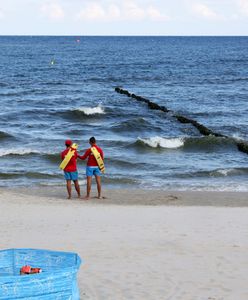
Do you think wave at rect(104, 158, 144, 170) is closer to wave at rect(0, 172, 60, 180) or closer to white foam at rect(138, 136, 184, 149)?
wave at rect(0, 172, 60, 180)

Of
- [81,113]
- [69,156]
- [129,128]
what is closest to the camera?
[69,156]

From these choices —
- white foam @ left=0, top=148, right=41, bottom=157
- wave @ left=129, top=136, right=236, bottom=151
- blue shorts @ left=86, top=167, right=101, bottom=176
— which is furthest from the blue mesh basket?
wave @ left=129, top=136, right=236, bottom=151

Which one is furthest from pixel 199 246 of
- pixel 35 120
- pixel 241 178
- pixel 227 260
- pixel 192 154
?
pixel 35 120

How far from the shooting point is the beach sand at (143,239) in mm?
9672

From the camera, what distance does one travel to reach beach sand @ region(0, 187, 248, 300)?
9672 mm

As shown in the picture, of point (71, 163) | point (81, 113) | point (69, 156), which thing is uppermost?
point (69, 156)

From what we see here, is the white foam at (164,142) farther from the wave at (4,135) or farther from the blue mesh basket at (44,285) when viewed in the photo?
the blue mesh basket at (44,285)

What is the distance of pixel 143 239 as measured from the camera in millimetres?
12062

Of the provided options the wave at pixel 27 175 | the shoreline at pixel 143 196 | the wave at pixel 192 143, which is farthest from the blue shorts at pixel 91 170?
the wave at pixel 192 143

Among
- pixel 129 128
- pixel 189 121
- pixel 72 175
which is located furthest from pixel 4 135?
pixel 72 175

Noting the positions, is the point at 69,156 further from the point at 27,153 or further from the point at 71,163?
the point at 27,153

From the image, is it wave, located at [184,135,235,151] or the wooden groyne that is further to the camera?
wave, located at [184,135,235,151]

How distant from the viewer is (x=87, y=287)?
9.59 metres

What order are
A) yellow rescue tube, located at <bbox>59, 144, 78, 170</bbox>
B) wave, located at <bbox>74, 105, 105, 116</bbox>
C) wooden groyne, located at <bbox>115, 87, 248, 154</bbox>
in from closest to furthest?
yellow rescue tube, located at <bbox>59, 144, 78, 170</bbox>, wooden groyne, located at <bbox>115, 87, 248, 154</bbox>, wave, located at <bbox>74, 105, 105, 116</bbox>
